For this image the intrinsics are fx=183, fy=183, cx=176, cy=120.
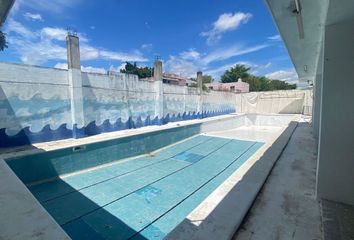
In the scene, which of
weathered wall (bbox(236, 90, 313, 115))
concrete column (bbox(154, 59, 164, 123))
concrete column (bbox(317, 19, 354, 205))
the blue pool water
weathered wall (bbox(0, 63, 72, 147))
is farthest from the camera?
weathered wall (bbox(236, 90, 313, 115))

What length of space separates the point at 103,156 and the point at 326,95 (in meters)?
5.00

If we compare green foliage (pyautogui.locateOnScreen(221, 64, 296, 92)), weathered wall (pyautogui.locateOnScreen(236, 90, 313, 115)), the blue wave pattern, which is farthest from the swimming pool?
green foliage (pyautogui.locateOnScreen(221, 64, 296, 92))

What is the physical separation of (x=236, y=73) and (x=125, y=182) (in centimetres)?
3355

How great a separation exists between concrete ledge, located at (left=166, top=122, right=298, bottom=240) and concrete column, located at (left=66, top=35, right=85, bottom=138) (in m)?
5.22

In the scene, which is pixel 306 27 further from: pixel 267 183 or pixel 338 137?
pixel 267 183

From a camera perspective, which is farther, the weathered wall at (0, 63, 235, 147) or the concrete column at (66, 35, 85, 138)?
the concrete column at (66, 35, 85, 138)

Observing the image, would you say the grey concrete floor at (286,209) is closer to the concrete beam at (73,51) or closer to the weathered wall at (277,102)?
the concrete beam at (73,51)

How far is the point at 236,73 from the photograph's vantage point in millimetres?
33688

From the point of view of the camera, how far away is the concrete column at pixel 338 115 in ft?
5.08

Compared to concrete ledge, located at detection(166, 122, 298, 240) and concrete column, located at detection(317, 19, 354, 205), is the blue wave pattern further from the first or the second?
concrete column, located at detection(317, 19, 354, 205)

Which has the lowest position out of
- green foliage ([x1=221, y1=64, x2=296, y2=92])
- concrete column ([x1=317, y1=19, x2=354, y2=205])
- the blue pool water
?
the blue pool water

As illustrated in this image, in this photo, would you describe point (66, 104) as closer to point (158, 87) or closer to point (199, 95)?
point (158, 87)

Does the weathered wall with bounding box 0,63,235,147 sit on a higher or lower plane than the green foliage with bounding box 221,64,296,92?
Result: lower

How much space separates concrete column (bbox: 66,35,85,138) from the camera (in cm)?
551
